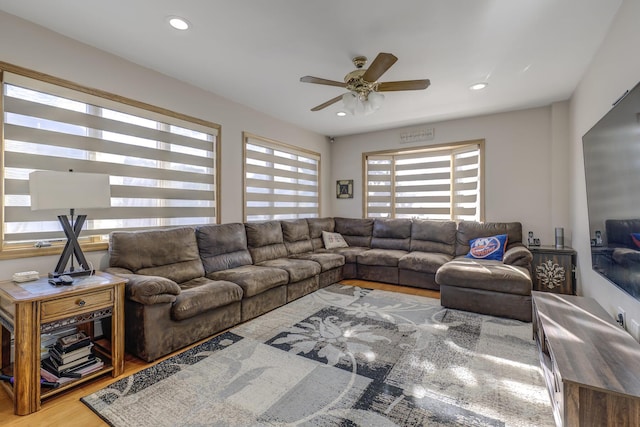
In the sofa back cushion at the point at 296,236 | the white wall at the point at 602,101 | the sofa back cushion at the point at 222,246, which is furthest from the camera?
the sofa back cushion at the point at 296,236

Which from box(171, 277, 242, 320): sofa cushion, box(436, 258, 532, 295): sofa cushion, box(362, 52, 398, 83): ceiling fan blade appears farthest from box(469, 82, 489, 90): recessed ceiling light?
box(171, 277, 242, 320): sofa cushion

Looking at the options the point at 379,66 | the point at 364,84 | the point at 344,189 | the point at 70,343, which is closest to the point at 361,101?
the point at 364,84

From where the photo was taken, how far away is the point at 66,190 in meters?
2.05

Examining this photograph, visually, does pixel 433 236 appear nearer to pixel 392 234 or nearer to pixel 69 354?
pixel 392 234

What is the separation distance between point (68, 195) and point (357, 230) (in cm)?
433

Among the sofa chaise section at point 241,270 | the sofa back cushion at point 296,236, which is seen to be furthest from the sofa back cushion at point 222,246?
the sofa back cushion at point 296,236

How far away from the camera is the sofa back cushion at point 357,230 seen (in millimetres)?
5469

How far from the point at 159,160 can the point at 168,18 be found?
148 cm

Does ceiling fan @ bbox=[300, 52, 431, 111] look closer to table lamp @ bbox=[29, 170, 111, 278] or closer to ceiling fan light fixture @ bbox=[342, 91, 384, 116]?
ceiling fan light fixture @ bbox=[342, 91, 384, 116]

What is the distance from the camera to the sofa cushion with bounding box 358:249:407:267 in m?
4.48

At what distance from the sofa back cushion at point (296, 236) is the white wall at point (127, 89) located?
79 cm

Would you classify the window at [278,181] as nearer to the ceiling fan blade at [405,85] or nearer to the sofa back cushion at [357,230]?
the sofa back cushion at [357,230]

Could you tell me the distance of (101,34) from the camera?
96.6 inches

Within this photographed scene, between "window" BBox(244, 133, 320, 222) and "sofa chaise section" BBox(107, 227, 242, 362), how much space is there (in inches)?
53.7
